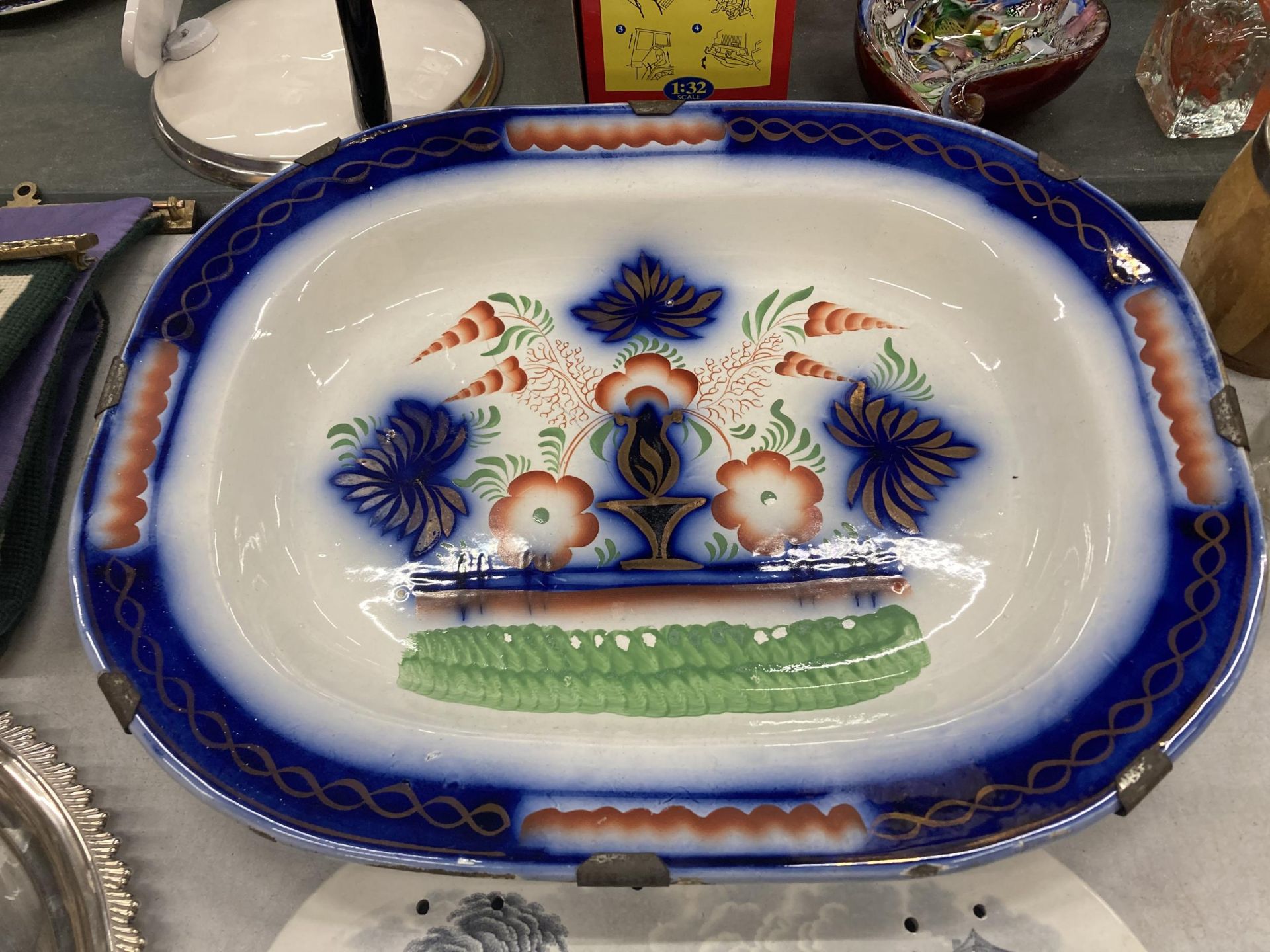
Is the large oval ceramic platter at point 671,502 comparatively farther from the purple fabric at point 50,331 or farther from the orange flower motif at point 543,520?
the purple fabric at point 50,331

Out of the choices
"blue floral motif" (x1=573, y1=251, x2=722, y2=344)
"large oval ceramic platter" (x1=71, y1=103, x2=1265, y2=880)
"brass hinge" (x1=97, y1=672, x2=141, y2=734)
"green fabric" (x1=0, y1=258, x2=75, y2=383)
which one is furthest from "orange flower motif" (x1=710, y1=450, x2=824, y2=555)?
"green fabric" (x1=0, y1=258, x2=75, y2=383)

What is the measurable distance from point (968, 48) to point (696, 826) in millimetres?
648

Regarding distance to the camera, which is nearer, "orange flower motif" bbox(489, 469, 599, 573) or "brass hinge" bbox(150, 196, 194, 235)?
"orange flower motif" bbox(489, 469, 599, 573)

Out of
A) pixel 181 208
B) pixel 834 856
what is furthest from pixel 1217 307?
pixel 181 208

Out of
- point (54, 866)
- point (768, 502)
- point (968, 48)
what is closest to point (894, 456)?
point (768, 502)

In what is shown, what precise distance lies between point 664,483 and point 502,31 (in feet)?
1.57

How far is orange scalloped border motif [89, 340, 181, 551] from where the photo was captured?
467 millimetres

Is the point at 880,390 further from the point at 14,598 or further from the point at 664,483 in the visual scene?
the point at 14,598

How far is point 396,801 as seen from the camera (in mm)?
405

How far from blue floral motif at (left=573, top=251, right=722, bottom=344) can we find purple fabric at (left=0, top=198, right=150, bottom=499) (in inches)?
12.7

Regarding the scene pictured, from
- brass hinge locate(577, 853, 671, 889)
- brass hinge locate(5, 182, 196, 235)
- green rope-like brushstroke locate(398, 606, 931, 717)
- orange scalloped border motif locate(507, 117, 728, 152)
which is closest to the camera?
brass hinge locate(577, 853, 671, 889)

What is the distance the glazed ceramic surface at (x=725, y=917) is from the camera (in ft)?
1.48

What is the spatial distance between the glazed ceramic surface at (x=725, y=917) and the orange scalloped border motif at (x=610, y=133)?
43 cm

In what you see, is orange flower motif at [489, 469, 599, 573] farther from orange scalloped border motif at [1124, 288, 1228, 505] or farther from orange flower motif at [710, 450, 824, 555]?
orange scalloped border motif at [1124, 288, 1228, 505]
